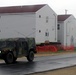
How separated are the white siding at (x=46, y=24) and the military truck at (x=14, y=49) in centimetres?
3678

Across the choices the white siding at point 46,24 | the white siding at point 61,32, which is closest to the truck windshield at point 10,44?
the white siding at point 46,24

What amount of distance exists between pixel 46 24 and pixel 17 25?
6323mm

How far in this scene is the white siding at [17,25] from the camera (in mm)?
63750

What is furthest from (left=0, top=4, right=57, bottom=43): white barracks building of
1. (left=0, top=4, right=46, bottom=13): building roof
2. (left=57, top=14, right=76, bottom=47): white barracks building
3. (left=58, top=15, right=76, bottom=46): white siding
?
(left=58, top=15, right=76, bottom=46): white siding

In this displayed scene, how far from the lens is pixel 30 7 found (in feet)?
222

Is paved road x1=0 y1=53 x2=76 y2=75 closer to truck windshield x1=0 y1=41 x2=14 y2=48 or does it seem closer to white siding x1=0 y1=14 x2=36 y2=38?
truck windshield x1=0 y1=41 x2=14 y2=48

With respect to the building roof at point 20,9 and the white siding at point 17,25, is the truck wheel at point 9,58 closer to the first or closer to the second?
the white siding at point 17,25

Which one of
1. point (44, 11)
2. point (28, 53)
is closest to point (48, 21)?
point (44, 11)

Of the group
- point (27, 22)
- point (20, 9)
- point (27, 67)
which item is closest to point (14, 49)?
point (27, 67)

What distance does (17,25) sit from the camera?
6512 cm

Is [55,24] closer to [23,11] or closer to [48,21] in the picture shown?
[48,21]

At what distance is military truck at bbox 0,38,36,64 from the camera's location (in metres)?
24.2

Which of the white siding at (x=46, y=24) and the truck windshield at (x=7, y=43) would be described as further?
the white siding at (x=46, y=24)

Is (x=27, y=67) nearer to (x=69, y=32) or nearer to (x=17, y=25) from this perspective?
(x=17, y=25)
